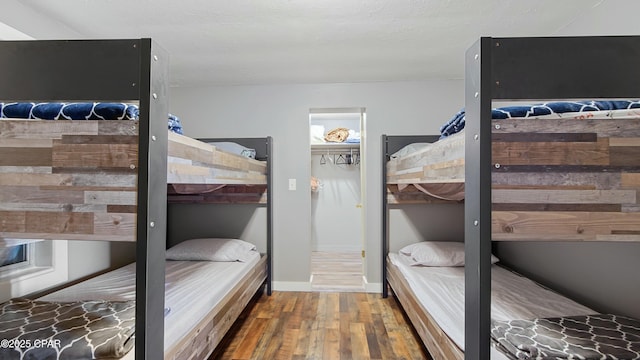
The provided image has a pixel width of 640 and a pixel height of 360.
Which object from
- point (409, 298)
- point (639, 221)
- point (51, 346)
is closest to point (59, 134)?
point (51, 346)

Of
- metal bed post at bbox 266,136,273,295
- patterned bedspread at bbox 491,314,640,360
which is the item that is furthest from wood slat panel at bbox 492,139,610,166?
metal bed post at bbox 266,136,273,295

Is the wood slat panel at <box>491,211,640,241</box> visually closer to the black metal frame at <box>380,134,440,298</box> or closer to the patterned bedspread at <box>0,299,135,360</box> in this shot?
the patterned bedspread at <box>0,299,135,360</box>

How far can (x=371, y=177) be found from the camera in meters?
2.98

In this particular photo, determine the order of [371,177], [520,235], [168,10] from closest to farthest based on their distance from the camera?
[520,235], [168,10], [371,177]

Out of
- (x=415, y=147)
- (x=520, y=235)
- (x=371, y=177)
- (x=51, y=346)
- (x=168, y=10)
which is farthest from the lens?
(x=371, y=177)

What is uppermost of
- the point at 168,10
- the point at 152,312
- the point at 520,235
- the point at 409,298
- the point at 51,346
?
the point at 168,10

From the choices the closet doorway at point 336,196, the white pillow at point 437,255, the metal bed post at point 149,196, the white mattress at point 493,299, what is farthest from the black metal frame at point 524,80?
the closet doorway at point 336,196

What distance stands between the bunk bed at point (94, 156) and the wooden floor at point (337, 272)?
98.5 inches

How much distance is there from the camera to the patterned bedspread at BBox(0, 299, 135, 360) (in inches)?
39.1

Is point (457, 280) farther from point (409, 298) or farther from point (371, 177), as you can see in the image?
point (371, 177)

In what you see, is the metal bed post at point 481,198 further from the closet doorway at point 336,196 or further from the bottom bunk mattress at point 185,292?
the closet doorway at point 336,196

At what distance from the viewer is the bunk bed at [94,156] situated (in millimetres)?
757

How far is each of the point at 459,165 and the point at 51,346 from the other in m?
1.65

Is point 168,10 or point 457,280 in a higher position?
point 168,10
